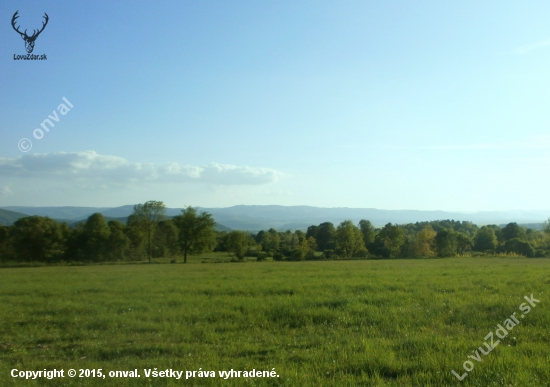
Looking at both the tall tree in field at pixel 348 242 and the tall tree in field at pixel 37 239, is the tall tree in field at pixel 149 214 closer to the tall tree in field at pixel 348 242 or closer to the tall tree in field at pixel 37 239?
the tall tree in field at pixel 37 239

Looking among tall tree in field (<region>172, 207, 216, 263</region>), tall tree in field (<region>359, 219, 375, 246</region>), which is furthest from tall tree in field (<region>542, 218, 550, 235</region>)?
tall tree in field (<region>172, 207, 216, 263</region>)

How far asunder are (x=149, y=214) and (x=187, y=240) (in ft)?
77.3

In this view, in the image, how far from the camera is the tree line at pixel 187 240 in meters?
31.8

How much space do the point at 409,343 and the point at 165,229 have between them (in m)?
35.5

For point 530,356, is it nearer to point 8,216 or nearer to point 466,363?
point 466,363

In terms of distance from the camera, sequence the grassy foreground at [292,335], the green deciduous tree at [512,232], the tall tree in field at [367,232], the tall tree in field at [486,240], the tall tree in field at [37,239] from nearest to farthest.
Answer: the grassy foreground at [292,335] → the tall tree in field at [37,239] → the tall tree in field at [486,240] → the green deciduous tree at [512,232] → the tall tree in field at [367,232]

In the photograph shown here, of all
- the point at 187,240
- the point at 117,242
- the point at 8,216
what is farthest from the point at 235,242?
the point at 8,216

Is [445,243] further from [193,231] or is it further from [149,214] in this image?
[149,214]

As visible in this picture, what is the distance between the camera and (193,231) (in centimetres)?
5778

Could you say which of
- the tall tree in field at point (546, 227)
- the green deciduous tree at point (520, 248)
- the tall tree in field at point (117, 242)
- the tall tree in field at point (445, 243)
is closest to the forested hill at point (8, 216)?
the tall tree in field at point (117, 242)

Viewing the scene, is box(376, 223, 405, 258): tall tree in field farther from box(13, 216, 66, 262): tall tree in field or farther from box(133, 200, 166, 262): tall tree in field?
box(13, 216, 66, 262): tall tree in field

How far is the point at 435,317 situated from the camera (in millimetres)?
11641

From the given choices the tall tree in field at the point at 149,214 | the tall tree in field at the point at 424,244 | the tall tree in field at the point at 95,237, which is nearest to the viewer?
the tall tree in field at the point at 149,214

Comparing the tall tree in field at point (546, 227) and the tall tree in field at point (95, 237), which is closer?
the tall tree in field at point (95, 237)
